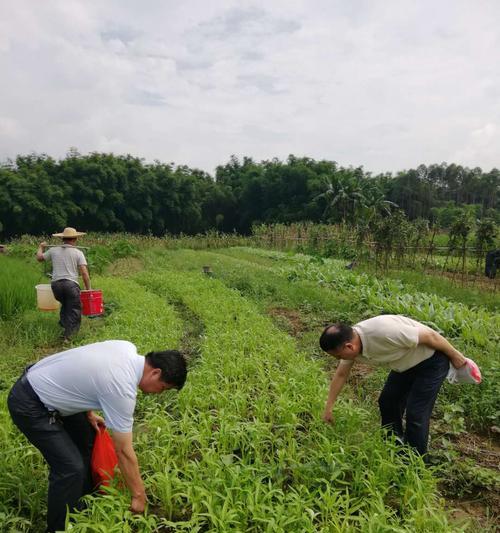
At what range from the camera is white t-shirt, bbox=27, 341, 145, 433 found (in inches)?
90.9

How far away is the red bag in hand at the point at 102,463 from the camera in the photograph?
2.70m

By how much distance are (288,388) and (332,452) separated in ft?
3.34

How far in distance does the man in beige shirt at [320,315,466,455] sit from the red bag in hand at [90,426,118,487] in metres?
1.54

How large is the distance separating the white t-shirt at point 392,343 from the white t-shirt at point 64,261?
4.48m

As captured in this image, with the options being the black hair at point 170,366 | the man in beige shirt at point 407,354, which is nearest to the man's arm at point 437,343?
the man in beige shirt at point 407,354

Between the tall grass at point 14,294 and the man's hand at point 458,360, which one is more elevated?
the man's hand at point 458,360

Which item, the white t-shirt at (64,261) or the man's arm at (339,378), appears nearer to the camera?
the man's arm at (339,378)

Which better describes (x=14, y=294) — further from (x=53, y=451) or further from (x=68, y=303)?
(x=53, y=451)

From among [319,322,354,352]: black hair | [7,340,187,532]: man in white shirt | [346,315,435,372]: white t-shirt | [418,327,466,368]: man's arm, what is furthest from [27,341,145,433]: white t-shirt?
[418,327,466,368]: man's arm

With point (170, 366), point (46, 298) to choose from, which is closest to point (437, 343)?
point (170, 366)

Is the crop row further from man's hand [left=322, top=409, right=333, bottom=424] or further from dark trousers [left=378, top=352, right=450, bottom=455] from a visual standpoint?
dark trousers [left=378, top=352, right=450, bottom=455]

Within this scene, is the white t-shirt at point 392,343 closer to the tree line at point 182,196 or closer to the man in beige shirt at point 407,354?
the man in beige shirt at point 407,354

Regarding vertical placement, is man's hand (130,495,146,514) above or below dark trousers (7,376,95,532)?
below

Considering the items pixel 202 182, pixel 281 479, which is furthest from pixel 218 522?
pixel 202 182
